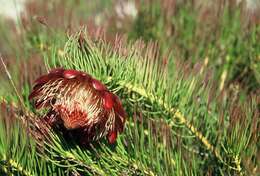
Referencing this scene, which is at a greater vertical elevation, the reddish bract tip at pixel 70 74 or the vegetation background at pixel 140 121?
the reddish bract tip at pixel 70 74

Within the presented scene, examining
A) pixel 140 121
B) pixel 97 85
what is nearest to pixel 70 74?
pixel 97 85

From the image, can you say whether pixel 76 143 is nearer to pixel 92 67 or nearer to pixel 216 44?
pixel 92 67


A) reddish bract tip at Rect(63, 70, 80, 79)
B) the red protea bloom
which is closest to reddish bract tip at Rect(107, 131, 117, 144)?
the red protea bloom

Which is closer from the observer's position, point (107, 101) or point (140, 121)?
point (107, 101)

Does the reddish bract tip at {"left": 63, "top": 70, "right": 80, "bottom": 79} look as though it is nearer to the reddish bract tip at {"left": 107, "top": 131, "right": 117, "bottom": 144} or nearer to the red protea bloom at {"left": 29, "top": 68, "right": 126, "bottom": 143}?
the red protea bloom at {"left": 29, "top": 68, "right": 126, "bottom": 143}

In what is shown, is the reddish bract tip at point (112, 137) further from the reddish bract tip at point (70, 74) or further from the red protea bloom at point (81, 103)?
the reddish bract tip at point (70, 74)

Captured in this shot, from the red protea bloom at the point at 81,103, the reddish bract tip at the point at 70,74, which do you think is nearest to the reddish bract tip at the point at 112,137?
the red protea bloom at the point at 81,103

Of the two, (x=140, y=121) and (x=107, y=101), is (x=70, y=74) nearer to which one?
(x=107, y=101)

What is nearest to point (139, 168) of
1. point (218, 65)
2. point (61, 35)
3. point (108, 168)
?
point (108, 168)
